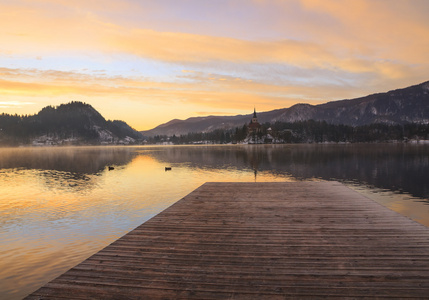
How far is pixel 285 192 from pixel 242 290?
1250 centimetres

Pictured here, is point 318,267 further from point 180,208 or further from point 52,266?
point 52,266

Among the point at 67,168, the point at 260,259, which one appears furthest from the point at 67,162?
the point at 260,259

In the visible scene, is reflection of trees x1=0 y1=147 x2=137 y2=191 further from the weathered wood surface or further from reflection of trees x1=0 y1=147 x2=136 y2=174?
the weathered wood surface

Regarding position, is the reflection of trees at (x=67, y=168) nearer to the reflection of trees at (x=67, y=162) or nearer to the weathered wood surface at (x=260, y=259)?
the reflection of trees at (x=67, y=162)

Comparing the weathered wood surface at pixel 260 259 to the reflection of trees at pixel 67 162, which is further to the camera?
the reflection of trees at pixel 67 162

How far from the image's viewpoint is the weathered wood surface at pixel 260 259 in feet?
18.0

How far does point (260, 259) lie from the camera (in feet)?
22.8

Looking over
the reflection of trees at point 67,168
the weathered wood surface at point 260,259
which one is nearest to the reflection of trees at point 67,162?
the reflection of trees at point 67,168

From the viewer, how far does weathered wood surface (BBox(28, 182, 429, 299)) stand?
18.0 feet

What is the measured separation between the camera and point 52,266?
11469mm

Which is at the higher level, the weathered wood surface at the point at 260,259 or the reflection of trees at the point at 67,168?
the weathered wood surface at the point at 260,259

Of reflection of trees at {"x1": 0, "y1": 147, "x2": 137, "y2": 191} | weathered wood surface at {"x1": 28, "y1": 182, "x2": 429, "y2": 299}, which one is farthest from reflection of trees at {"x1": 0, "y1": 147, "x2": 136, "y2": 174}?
weathered wood surface at {"x1": 28, "y1": 182, "x2": 429, "y2": 299}

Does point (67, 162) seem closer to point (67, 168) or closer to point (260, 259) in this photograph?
point (67, 168)

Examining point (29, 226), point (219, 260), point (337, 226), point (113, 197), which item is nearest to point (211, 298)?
point (219, 260)
